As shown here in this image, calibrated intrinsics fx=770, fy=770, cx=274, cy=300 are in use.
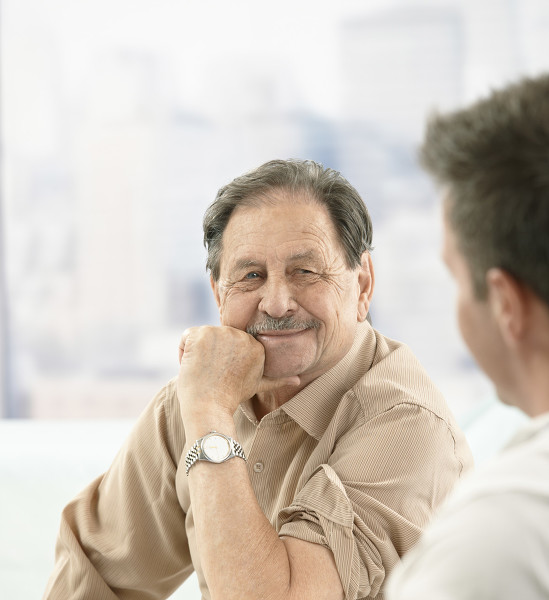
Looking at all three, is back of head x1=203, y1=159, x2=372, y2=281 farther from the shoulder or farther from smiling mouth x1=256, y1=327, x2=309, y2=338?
the shoulder

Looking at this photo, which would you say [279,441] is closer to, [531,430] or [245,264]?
[245,264]

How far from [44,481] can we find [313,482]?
50.7 inches

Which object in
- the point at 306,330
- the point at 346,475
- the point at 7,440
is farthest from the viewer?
the point at 7,440

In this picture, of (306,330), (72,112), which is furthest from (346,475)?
(72,112)

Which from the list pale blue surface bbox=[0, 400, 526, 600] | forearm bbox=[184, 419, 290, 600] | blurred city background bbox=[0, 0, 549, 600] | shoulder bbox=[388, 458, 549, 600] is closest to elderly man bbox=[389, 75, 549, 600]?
shoulder bbox=[388, 458, 549, 600]

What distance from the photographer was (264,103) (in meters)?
3.70

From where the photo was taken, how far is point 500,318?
0.78m

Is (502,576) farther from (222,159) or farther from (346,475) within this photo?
(222,159)

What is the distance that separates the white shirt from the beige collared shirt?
1.77ft

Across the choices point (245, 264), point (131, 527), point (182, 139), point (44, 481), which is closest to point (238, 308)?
point (245, 264)

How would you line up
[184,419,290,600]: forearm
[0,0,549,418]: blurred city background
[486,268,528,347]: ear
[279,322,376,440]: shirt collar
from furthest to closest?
1. [0,0,549,418]: blurred city background
2. [279,322,376,440]: shirt collar
3. [184,419,290,600]: forearm
4. [486,268,528,347]: ear

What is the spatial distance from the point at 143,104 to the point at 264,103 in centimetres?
59

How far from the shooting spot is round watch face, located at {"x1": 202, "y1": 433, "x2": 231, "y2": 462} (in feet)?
4.18

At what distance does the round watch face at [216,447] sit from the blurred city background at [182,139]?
249 cm
